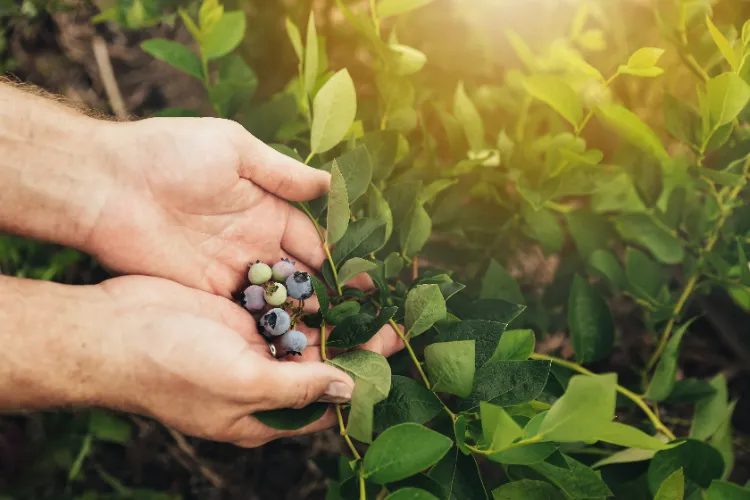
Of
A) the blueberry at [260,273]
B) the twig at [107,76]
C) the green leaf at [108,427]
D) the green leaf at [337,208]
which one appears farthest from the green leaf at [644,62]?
the twig at [107,76]

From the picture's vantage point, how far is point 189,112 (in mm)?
1084

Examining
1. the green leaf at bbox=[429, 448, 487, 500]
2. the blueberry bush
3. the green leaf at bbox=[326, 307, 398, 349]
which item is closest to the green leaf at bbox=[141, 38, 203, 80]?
the blueberry bush

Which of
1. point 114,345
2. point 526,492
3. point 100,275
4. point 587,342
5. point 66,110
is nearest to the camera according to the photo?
point 526,492

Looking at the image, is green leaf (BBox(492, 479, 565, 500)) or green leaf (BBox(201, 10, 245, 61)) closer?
green leaf (BBox(492, 479, 565, 500))

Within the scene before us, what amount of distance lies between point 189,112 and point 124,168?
17 centimetres

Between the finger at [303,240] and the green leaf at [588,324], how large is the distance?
41 cm

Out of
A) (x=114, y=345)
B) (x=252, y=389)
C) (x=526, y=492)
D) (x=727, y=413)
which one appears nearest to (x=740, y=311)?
(x=727, y=413)

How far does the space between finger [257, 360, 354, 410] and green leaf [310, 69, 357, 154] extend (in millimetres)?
319

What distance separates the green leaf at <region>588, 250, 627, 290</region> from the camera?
972 mm

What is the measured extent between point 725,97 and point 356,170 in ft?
1.58

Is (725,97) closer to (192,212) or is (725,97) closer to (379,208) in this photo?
(379,208)

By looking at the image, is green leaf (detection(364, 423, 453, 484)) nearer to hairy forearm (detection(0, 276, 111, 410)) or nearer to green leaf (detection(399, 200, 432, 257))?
green leaf (detection(399, 200, 432, 257))

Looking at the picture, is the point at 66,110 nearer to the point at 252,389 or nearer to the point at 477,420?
the point at 252,389

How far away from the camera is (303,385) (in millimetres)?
747
